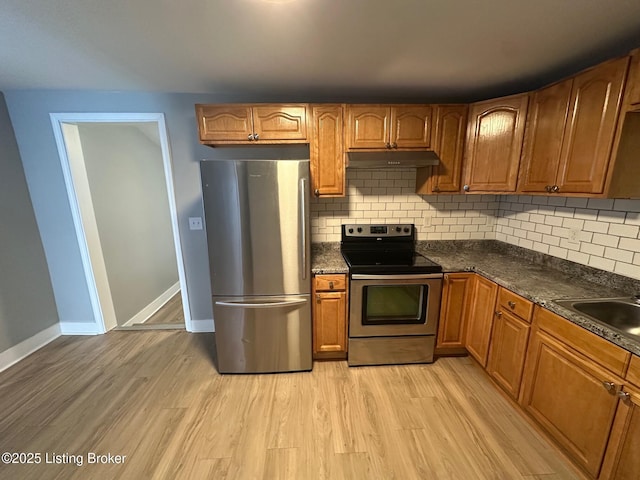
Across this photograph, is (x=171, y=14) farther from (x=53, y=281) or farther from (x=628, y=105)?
(x=53, y=281)

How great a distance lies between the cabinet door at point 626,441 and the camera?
3.65ft

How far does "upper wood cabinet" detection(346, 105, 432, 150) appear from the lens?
85.6 inches

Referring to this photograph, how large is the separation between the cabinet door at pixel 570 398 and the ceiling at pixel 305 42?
1721 millimetres

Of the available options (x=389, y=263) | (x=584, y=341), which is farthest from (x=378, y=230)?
(x=584, y=341)

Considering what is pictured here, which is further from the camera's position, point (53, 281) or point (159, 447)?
point (53, 281)

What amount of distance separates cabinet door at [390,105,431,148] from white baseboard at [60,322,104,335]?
3632 millimetres

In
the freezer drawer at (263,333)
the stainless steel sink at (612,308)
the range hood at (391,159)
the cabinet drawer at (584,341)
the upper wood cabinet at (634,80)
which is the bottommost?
the freezer drawer at (263,333)

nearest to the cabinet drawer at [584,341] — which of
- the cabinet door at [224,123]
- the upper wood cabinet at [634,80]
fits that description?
the upper wood cabinet at [634,80]

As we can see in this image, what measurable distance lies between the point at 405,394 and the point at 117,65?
316 centimetres

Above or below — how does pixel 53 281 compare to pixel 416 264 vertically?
below

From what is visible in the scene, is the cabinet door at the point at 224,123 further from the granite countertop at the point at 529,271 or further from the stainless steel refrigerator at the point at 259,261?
the granite countertop at the point at 529,271

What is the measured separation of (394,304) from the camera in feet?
7.22

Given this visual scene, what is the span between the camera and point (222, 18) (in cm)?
125

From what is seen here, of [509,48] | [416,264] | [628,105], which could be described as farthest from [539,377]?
[509,48]
